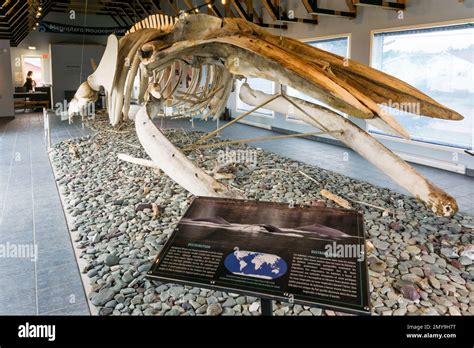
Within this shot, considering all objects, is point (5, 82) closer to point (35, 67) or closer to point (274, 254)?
point (35, 67)

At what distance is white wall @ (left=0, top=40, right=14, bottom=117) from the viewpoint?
14.3m

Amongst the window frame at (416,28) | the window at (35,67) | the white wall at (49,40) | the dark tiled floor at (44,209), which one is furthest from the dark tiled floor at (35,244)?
the window at (35,67)

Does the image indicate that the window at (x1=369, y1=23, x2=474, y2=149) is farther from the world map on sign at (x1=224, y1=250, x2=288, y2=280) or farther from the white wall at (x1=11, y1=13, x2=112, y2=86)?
the white wall at (x1=11, y1=13, x2=112, y2=86)

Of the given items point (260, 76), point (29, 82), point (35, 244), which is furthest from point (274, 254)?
point (29, 82)

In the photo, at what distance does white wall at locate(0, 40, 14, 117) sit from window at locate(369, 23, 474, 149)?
1293cm

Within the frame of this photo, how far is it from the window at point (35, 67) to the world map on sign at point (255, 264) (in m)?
22.0

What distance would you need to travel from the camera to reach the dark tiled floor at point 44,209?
2.81 m

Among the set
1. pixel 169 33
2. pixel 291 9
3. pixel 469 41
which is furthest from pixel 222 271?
pixel 291 9

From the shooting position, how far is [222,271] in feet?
5.50

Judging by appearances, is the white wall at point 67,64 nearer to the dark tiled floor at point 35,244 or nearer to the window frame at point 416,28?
the dark tiled floor at point 35,244

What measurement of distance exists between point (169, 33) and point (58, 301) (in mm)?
2466

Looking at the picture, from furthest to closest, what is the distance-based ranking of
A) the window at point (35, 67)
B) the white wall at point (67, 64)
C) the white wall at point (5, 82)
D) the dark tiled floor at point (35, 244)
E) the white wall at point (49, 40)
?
the window at point (35, 67) → the white wall at point (49, 40) → the white wall at point (67, 64) → the white wall at point (5, 82) → the dark tiled floor at point (35, 244)

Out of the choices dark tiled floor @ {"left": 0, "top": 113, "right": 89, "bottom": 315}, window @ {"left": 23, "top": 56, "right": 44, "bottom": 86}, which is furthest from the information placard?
window @ {"left": 23, "top": 56, "right": 44, "bottom": 86}

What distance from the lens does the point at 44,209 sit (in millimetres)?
4664
